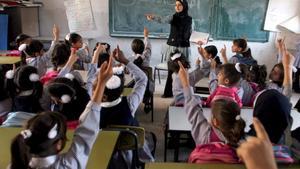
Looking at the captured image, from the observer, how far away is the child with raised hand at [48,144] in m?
1.34

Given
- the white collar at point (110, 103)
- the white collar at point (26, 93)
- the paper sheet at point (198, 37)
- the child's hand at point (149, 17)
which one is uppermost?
the child's hand at point (149, 17)

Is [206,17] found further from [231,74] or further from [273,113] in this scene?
[273,113]

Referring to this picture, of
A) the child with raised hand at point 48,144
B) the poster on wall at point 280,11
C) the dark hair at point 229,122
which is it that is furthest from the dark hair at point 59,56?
the poster on wall at point 280,11

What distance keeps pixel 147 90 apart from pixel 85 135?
265 centimetres

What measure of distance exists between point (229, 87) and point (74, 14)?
4533mm

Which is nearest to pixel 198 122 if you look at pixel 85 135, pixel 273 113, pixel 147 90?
pixel 273 113

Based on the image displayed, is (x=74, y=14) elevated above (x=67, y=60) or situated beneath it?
elevated above

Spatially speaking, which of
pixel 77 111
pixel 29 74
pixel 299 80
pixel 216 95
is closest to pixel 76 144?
pixel 77 111

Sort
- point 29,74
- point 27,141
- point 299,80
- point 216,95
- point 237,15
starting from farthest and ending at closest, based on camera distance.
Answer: point 237,15 < point 299,80 < point 216,95 < point 29,74 < point 27,141

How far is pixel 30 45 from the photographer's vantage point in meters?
3.88

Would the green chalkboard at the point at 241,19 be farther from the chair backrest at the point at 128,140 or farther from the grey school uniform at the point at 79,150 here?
the grey school uniform at the point at 79,150

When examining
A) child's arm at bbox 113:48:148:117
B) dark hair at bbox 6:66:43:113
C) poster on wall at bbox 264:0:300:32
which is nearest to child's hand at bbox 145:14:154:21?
poster on wall at bbox 264:0:300:32

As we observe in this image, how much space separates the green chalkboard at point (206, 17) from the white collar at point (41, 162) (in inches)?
205

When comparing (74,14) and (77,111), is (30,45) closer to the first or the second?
(77,111)
